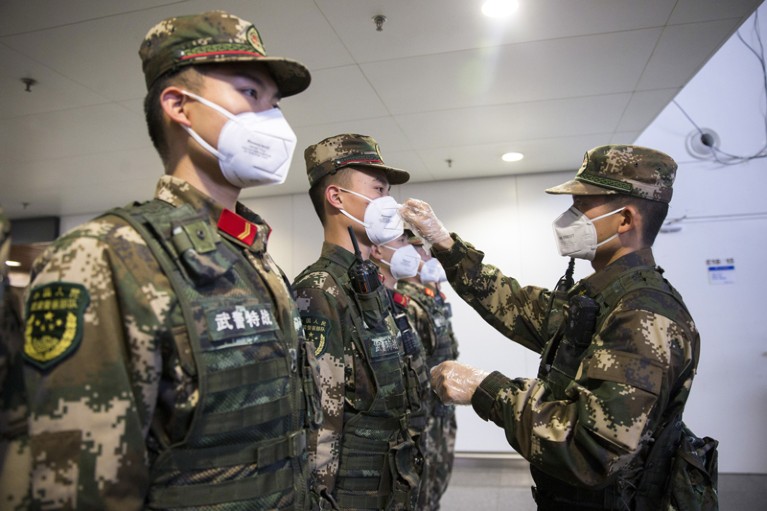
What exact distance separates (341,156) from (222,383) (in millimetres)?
1357

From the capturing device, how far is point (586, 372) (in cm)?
163

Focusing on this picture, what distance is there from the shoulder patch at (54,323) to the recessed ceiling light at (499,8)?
87.8 inches

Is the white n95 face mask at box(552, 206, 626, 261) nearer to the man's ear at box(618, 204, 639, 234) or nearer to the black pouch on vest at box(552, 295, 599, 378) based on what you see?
the man's ear at box(618, 204, 639, 234)

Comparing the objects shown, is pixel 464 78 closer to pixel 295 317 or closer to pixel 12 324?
pixel 295 317

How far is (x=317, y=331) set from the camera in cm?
171

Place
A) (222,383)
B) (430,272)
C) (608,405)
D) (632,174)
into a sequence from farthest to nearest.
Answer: (430,272)
(632,174)
(608,405)
(222,383)

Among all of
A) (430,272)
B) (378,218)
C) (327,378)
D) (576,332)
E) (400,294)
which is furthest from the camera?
(430,272)

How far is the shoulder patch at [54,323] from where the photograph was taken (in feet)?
2.81

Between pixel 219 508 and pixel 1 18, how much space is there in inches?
98.7

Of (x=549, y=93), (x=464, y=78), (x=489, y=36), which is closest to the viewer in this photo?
(x=489, y=36)

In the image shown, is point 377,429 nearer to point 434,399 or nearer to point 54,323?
point 54,323

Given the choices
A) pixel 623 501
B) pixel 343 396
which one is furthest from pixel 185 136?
pixel 623 501

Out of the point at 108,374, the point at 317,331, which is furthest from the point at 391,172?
the point at 108,374

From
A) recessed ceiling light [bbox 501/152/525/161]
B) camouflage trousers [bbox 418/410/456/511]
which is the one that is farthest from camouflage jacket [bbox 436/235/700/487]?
recessed ceiling light [bbox 501/152/525/161]
